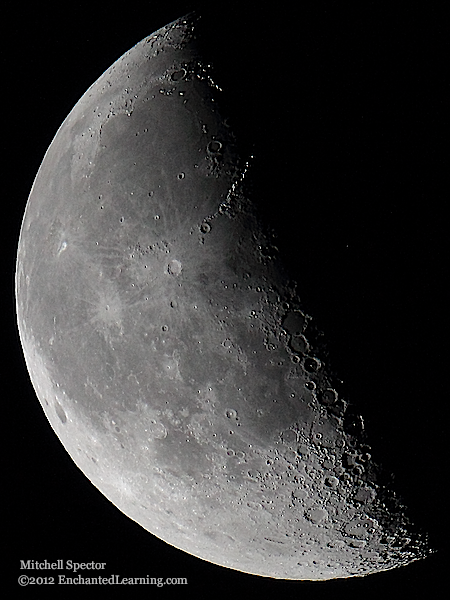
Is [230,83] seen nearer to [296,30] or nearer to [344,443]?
[296,30]

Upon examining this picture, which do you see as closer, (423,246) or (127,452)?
(423,246)

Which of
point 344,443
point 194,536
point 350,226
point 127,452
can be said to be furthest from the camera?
Result: point 194,536

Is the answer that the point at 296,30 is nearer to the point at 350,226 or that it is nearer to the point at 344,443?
the point at 350,226

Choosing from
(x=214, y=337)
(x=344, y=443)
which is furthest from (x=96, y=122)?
(x=344, y=443)

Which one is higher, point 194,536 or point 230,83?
point 230,83

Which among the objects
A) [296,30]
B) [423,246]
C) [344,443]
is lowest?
[344,443]

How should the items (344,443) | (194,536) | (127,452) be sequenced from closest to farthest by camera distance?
(344,443)
(127,452)
(194,536)
